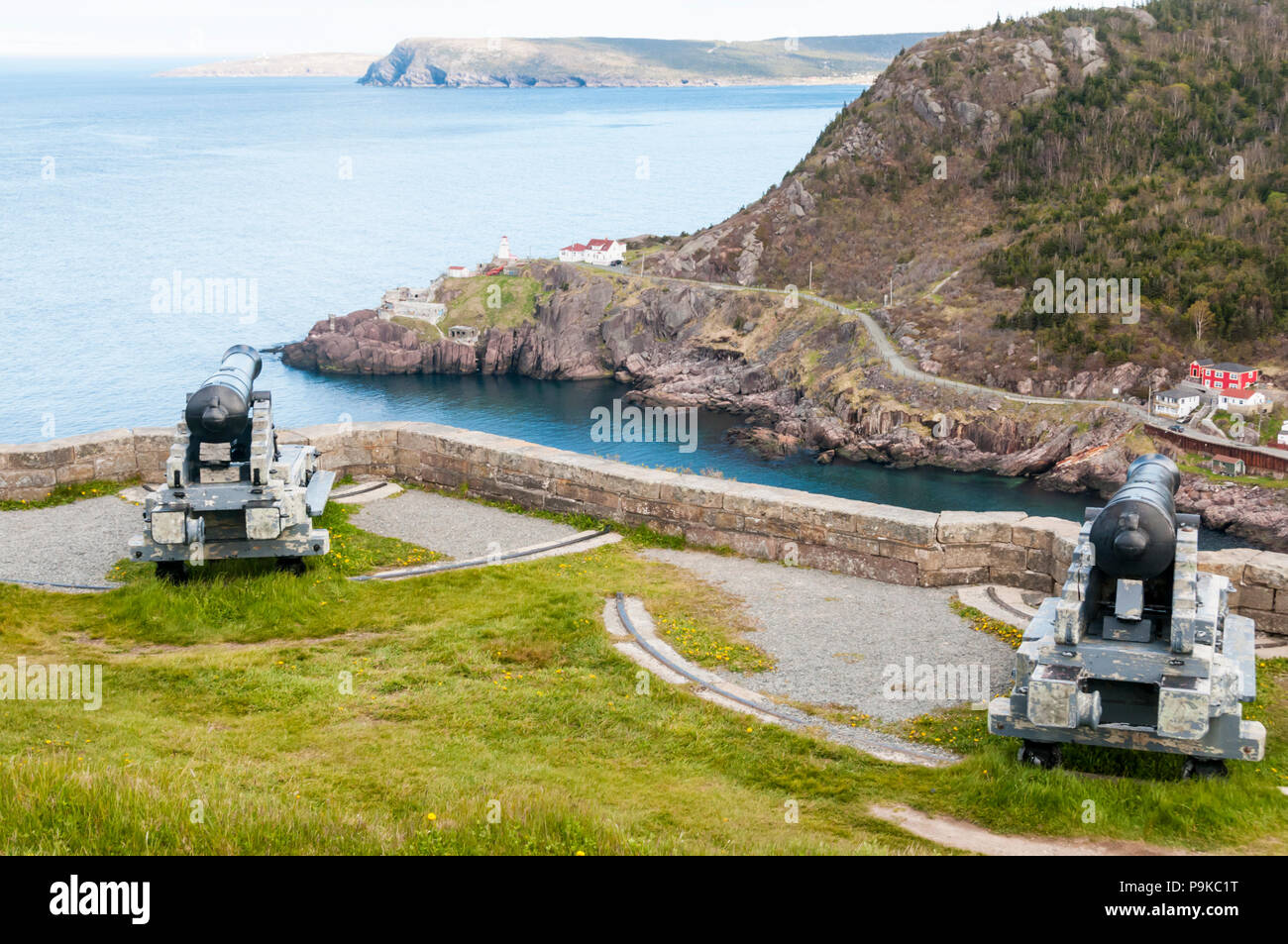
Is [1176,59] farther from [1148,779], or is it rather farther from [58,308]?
[1148,779]

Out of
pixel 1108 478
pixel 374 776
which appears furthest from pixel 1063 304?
pixel 374 776

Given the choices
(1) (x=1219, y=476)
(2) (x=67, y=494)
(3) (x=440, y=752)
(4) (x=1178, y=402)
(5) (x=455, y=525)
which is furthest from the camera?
(4) (x=1178, y=402)

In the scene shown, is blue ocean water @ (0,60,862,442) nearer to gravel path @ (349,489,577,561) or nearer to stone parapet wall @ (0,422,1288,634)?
stone parapet wall @ (0,422,1288,634)

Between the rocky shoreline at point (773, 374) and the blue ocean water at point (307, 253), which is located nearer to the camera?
the rocky shoreline at point (773, 374)

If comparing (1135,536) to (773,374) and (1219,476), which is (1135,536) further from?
(773,374)

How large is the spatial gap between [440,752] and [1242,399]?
75.1m

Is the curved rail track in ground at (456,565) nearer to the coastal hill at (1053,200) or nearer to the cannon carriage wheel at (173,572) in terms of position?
the cannon carriage wheel at (173,572)

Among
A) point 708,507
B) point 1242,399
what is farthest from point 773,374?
point 708,507

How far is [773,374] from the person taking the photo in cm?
8900

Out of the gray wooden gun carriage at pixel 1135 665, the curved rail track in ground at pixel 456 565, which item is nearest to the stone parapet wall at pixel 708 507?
the curved rail track in ground at pixel 456 565

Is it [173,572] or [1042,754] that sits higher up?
[173,572]

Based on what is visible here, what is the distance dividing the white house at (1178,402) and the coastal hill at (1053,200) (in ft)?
18.3

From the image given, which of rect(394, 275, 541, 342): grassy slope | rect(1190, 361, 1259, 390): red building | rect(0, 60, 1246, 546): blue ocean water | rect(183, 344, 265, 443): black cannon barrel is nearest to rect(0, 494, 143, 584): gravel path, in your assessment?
rect(183, 344, 265, 443): black cannon barrel

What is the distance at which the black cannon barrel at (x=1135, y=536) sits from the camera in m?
7.05
